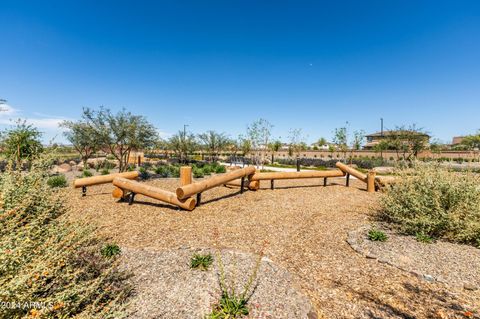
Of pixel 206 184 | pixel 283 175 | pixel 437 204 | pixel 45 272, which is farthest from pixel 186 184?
pixel 437 204

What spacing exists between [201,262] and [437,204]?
5.99 meters

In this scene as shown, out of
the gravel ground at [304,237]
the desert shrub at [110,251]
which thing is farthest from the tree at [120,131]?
the desert shrub at [110,251]

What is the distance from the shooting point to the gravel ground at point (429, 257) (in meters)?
4.12

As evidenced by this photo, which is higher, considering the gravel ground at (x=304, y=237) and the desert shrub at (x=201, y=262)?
the desert shrub at (x=201, y=262)

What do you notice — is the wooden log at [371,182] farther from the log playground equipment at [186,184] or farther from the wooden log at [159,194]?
the wooden log at [159,194]

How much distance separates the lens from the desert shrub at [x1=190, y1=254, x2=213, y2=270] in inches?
165

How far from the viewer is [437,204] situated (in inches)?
234

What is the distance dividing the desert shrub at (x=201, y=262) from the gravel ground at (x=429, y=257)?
332 cm

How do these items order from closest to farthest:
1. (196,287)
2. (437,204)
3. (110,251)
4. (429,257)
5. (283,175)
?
(196,287)
(110,251)
(429,257)
(437,204)
(283,175)

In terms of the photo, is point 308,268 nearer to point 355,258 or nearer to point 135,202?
point 355,258

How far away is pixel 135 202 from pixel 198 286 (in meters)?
6.40

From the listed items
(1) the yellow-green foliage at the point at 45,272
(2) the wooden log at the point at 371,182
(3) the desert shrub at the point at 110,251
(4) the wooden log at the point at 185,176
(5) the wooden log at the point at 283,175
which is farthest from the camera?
(2) the wooden log at the point at 371,182

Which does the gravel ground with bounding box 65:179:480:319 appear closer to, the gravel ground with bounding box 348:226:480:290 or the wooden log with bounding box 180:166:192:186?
the gravel ground with bounding box 348:226:480:290

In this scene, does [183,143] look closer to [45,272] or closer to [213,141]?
[213,141]
